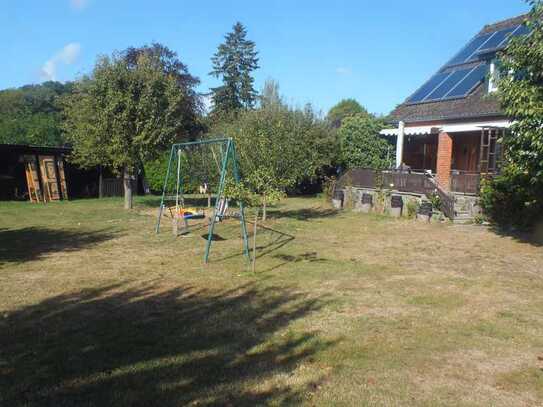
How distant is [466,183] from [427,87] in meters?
8.02

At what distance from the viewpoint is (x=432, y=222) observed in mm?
16078

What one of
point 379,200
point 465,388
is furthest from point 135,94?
point 465,388

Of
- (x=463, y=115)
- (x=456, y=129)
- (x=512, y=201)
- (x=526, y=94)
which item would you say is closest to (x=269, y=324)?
(x=526, y=94)

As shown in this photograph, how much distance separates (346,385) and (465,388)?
1.02 meters

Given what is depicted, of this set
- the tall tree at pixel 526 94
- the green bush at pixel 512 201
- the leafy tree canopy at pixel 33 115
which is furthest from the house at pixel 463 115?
the leafy tree canopy at pixel 33 115

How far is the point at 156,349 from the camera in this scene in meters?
4.86

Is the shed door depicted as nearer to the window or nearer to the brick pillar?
the brick pillar

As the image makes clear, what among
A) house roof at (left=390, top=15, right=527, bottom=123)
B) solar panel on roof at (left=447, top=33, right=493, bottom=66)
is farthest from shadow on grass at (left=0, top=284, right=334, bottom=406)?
solar panel on roof at (left=447, top=33, right=493, bottom=66)

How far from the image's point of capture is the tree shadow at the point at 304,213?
17531 mm

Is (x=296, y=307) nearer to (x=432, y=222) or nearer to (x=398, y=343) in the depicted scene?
(x=398, y=343)

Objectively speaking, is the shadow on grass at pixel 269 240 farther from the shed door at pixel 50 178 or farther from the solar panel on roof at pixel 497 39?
the shed door at pixel 50 178

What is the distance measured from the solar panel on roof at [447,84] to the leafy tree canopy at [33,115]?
16021 millimetres

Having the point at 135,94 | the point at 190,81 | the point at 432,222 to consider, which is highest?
the point at 190,81

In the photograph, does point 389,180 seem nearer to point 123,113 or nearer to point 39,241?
point 123,113
